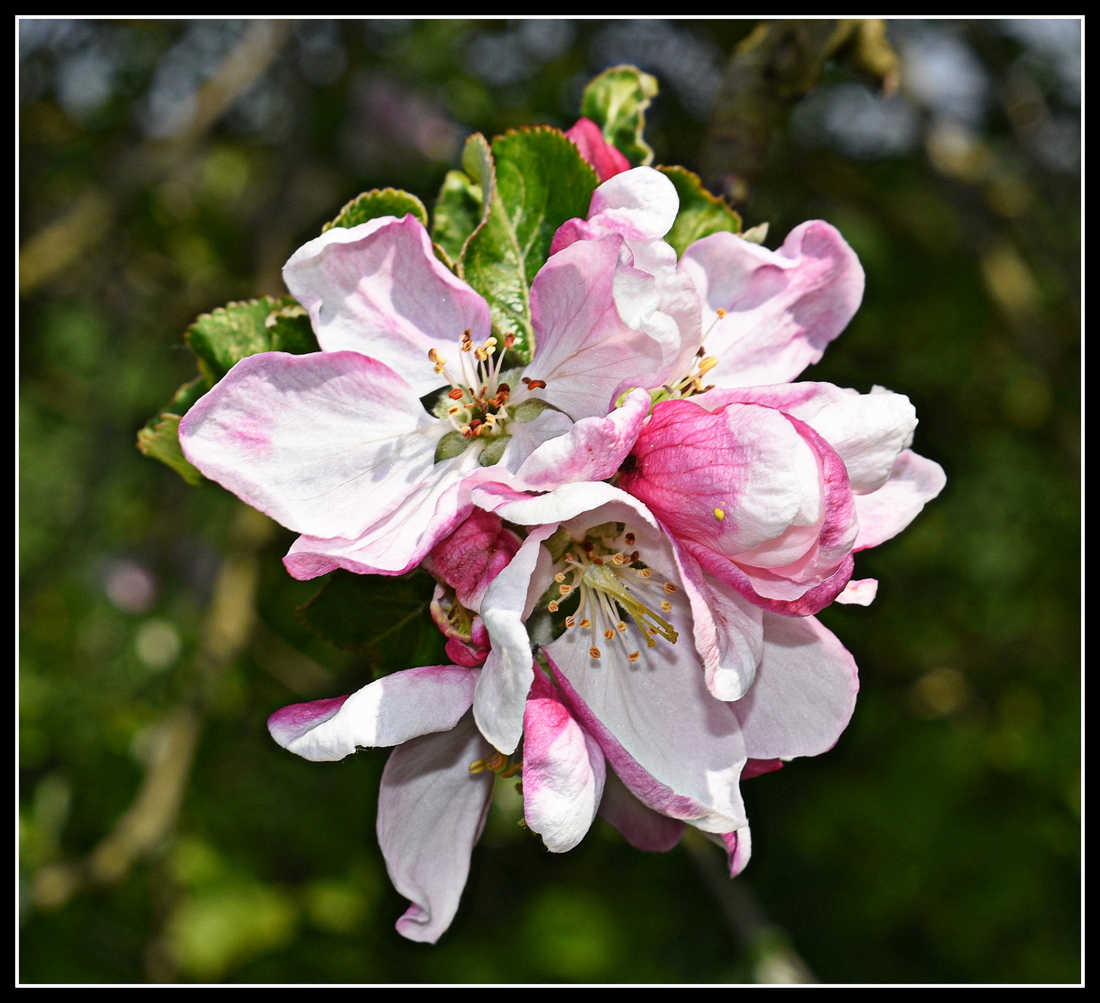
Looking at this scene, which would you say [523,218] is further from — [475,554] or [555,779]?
[555,779]

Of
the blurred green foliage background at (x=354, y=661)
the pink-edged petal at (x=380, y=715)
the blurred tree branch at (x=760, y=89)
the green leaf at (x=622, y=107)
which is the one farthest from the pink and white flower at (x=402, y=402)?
the blurred green foliage background at (x=354, y=661)

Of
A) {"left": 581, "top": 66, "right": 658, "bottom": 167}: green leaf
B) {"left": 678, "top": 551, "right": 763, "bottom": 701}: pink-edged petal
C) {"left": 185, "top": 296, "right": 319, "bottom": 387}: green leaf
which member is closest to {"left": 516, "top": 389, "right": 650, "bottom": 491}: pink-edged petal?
{"left": 678, "top": 551, "right": 763, "bottom": 701}: pink-edged petal

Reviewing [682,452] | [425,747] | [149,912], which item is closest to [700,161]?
[682,452]

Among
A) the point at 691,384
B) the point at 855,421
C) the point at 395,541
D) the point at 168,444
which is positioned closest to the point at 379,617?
the point at 395,541

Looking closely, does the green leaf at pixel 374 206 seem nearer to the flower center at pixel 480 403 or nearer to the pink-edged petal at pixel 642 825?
the flower center at pixel 480 403

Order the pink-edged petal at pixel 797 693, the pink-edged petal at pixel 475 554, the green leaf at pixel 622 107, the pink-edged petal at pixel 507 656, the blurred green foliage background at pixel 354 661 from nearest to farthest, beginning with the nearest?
the pink-edged petal at pixel 507 656, the pink-edged petal at pixel 475 554, the pink-edged petal at pixel 797 693, the green leaf at pixel 622 107, the blurred green foliage background at pixel 354 661
